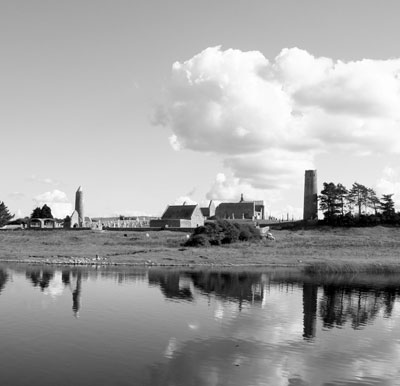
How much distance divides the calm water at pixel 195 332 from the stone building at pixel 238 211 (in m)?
85.8

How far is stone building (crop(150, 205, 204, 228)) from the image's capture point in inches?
4245

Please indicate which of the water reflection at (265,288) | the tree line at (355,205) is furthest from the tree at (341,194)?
the water reflection at (265,288)

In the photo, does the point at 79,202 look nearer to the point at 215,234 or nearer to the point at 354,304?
the point at 215,234

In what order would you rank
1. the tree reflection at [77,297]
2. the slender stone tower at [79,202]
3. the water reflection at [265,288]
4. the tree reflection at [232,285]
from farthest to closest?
the slender stone tower at [79,202] → the tree reflection at [232,285] → the water reflection at [265,288] → the tree reflection at [77,297]

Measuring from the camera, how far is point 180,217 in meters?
116

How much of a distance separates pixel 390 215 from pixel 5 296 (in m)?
80.7

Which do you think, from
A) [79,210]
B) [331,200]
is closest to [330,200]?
[331,200]

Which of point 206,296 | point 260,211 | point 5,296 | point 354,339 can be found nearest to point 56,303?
point 5,296

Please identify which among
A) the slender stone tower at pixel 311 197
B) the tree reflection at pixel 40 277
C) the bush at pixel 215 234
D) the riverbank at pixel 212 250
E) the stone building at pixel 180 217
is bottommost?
the tree reflection at pixel 40 277

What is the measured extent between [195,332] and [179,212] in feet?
296

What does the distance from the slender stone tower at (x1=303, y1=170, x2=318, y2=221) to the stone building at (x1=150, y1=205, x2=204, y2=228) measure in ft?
81.1

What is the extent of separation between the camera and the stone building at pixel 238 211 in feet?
434

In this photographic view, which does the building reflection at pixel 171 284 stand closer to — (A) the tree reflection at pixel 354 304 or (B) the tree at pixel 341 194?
(A) the tree reflection at pixel 354 304

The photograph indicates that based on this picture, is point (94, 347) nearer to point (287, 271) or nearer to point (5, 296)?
point (5, 296)
